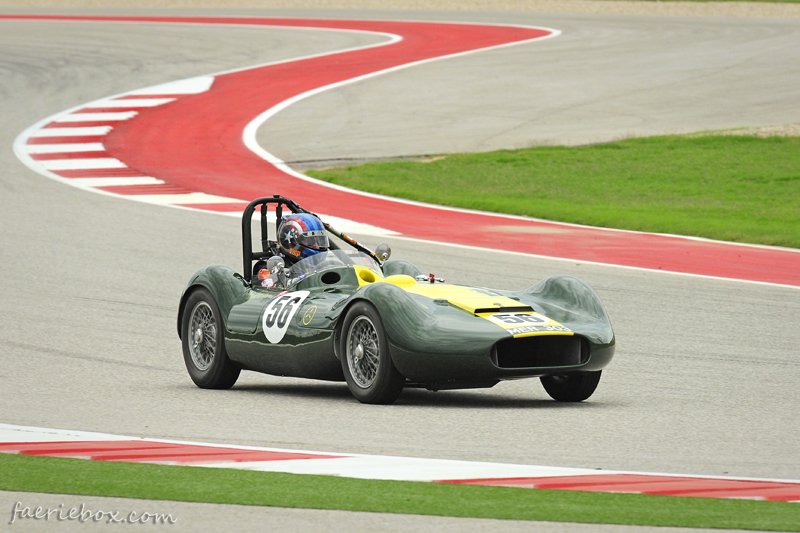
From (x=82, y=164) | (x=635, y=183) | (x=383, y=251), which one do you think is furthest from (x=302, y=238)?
(x=82, y=164)

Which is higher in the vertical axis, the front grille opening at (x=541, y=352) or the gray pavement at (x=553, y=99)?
the front grille opening at (x=541, y=352)

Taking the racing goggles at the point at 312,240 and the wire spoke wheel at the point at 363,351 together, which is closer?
the wire spoke wheel at the point at 363,351

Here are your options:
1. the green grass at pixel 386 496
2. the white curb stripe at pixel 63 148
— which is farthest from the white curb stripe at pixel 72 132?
the green grass at pixel 386 496

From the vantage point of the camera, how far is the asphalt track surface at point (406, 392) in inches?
264

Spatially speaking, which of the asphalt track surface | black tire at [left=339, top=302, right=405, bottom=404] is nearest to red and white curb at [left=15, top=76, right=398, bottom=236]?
the asphalt track surface

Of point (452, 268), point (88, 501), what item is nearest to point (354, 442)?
point (88, 501)

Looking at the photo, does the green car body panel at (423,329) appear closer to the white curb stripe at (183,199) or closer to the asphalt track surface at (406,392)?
the asphalt track surface at (406,392)

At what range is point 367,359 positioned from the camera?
25.9ft

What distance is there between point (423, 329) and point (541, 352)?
75 cm

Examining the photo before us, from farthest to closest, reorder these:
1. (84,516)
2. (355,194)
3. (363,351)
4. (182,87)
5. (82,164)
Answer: (182,87) → (82,164) → (355,194) → (363,351) → (84,516)

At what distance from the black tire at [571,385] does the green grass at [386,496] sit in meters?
2.71

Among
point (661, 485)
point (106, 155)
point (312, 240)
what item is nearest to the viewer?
point (661, 485)

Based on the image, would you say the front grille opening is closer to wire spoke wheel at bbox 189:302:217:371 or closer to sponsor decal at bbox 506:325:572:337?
sponsor decal at bbox 506:325:572:337

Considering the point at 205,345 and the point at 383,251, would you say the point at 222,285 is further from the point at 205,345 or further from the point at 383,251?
the point at 383,251
